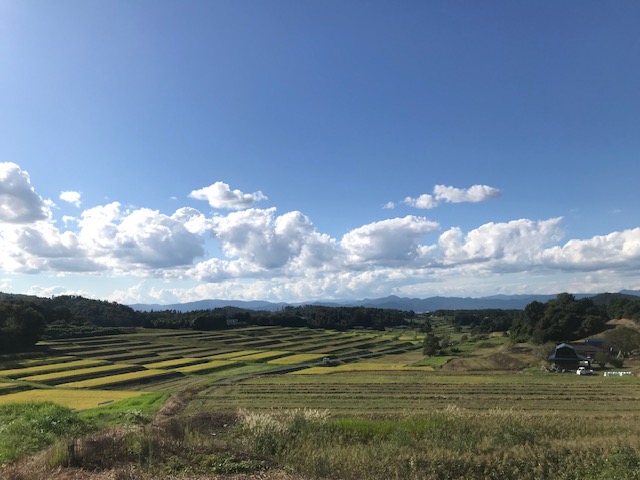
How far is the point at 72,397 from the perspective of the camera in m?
34.8

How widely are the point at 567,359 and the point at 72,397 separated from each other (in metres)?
47.4

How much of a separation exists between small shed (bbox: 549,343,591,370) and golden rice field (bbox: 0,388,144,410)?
4156 cm

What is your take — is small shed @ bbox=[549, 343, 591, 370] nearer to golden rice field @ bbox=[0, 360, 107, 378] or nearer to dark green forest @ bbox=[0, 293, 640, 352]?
dark green forest @ bbox=[0, 293, 640, 352]

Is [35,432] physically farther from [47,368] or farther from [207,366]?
[47,368]

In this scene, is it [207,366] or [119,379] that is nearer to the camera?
[119,379]

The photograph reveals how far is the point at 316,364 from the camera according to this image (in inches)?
2359

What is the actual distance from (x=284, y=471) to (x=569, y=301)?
94153 mm

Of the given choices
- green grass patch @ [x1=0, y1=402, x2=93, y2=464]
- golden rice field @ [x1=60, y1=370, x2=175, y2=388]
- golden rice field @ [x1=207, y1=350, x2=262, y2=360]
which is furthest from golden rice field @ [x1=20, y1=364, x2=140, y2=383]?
green grass patch @ [x1=0, y1=402, x2=93, y2=464]

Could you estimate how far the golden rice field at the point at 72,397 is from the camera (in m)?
31.6

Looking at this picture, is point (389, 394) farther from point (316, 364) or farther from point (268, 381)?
point (316, 364)

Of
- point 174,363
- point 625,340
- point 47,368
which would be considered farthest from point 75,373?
point 625,340

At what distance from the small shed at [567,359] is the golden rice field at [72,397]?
41.6 m

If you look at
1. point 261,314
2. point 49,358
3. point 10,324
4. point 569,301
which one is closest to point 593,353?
point 569,301

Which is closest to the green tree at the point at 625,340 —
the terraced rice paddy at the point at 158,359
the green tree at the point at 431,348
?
the green tree at the point at 431,348
